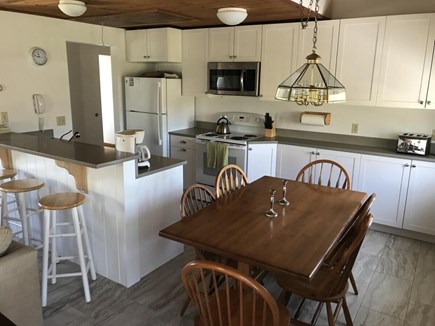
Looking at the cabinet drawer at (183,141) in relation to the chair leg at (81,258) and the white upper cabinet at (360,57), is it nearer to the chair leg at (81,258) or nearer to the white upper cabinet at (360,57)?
the white upper cabinet at (360,57)

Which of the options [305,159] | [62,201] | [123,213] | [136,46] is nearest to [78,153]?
[62,201]

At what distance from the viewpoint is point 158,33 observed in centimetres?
464

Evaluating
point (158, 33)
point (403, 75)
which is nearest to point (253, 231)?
point (403, 75)

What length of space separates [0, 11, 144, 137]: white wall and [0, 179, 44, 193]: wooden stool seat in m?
1.17

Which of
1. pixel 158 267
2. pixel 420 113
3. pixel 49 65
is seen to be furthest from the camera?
pixel 49 65

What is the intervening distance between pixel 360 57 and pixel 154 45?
2550mm

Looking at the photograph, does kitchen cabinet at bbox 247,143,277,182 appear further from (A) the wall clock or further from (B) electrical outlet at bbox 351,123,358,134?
(A) the wall clock

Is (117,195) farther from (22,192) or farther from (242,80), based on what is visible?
(242,80)

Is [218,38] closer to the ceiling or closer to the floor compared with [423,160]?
closer to the ceiling

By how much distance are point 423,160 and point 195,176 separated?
2616 mm

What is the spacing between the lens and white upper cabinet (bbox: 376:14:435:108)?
3357mm

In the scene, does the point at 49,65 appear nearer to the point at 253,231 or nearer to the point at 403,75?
the point at 253,231

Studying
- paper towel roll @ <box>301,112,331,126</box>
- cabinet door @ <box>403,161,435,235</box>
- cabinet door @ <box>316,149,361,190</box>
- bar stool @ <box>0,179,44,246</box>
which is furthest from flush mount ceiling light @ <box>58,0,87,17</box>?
cabinet door @ <box>403,161,435,235</box>

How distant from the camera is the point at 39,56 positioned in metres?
3.88
